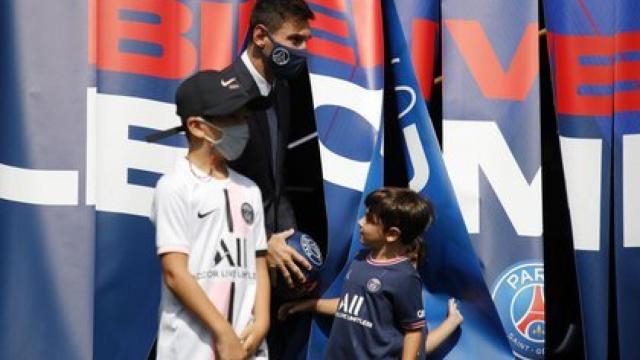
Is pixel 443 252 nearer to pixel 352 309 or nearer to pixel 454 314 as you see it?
pixel 454 314

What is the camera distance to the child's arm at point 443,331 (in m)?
3.17

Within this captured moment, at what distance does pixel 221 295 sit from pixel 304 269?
1.60 ft

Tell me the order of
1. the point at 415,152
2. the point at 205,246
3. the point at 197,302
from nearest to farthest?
the point at 197,302 < the point at 205,246 < the point at 415,152

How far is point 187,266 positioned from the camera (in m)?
2.52

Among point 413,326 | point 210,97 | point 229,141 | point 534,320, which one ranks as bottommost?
point 534,320

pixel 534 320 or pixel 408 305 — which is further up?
pixel 408 305

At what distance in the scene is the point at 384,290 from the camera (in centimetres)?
294

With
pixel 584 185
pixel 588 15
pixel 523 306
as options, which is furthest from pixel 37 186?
pixel 588 15

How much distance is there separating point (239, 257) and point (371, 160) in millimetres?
782

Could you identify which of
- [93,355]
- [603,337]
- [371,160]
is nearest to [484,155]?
[371,160]

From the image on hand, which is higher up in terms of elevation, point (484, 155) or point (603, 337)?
point (484, 155)

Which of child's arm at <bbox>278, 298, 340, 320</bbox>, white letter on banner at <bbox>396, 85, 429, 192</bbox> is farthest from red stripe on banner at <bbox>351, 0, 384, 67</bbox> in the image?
child's arm at <bbox>278, 298, 340, 320</bbox>

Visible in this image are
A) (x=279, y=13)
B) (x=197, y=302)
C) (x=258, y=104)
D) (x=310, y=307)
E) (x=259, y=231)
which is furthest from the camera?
(x=310, y=307)

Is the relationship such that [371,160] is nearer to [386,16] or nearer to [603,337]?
[386,16]
